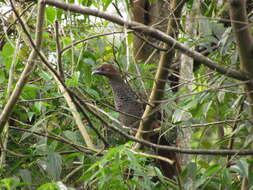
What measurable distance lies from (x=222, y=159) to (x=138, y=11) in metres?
1.92

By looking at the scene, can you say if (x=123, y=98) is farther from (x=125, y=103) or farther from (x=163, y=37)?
(x=163, y=37)

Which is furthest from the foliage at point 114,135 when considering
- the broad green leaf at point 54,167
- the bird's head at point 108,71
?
the bird's head at point 108,71

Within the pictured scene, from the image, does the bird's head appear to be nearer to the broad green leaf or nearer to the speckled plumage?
the speckled plumage

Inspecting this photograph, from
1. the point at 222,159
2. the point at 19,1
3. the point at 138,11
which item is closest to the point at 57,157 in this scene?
the point at 222,159

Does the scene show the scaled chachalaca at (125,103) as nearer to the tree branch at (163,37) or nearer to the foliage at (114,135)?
the foliage at (114,135)

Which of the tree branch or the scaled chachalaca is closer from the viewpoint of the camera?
the tree branch

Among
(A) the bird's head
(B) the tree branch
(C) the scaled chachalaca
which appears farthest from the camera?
(A) the bird's head

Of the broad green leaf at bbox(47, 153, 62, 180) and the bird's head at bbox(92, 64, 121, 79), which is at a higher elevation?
the bird's head at bbox(92, 64, 121, 79)

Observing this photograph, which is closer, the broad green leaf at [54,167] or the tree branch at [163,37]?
the tree branch at [163,37]

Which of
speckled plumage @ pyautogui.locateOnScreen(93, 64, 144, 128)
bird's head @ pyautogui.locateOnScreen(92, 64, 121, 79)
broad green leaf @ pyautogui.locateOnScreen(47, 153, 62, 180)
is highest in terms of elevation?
bird's head @ pyautogui.locateOnScreen(92, 64, 121, 79)

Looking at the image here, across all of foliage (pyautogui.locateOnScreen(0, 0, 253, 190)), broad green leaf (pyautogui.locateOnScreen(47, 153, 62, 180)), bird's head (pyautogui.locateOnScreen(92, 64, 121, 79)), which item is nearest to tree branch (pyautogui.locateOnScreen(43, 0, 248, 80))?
foliage (pyautogui.locateOnScreen(0, 0, 253, 190))

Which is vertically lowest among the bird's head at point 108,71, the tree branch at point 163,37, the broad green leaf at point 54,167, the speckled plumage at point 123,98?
the broad green leaf at point 54,167

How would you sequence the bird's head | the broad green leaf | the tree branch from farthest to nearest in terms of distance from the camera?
the bird's head → the broad green leaf → the tree branch

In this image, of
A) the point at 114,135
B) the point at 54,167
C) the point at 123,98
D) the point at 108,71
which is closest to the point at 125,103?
the point at 123,98
